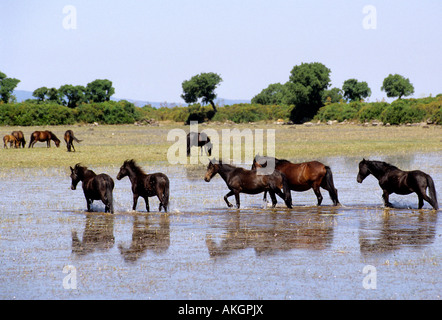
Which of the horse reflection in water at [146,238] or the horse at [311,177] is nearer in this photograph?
the horse reflection in water at [146,238]

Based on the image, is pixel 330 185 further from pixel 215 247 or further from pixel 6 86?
pixel 6 86

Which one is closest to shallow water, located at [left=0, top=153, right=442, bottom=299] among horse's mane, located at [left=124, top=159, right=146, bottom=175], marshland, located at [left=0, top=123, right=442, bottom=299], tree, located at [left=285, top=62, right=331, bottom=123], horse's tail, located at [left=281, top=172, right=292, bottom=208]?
marshland, located at [left=0, top=123, right=442, bottom=299]

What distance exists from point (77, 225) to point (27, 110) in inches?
2357

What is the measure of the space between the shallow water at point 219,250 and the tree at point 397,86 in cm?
8170

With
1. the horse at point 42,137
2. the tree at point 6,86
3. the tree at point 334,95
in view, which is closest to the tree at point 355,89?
the tree at point 334,95

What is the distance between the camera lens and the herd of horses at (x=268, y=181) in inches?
574

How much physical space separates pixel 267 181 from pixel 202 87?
76.1 meters

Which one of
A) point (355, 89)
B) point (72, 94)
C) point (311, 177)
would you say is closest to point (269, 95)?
point (355, 89)

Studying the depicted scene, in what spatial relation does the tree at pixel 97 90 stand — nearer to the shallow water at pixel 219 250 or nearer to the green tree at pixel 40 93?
the green tree at pixel 40 93

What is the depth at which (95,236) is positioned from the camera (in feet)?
39.0

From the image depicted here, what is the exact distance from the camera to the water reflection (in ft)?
35.3

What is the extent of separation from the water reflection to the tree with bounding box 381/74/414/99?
278 feet

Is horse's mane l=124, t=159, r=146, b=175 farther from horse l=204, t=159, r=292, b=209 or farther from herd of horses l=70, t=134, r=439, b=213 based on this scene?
horse l=204, t=159, r=292, b=209
